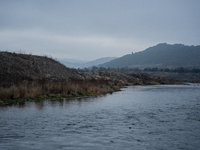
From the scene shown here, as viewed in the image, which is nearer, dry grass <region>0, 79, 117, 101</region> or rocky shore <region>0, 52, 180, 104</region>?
dry grass <region>0, 79, 117, 101</region>

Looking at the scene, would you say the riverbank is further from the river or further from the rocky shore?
the river

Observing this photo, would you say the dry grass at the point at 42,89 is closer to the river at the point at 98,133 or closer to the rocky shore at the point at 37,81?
the rocky shore at the point at 37,81

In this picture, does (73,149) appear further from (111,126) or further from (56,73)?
(56,73)

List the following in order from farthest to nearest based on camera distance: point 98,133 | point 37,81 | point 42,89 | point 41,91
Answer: point 37,81
point 42,89
point 41,91
point 98,133

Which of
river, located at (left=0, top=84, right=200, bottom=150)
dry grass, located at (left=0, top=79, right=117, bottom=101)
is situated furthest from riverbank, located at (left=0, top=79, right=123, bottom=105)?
river, located at (left=0, top=84, right=200, bottom=150)

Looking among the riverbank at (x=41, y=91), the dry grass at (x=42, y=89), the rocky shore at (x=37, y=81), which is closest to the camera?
the riverbank at (x=41, y=91)

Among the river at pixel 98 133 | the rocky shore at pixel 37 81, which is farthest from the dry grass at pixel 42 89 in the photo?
the river at pixel 98 133

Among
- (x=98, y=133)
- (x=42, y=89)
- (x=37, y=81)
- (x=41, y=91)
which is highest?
(x=37, y=81)

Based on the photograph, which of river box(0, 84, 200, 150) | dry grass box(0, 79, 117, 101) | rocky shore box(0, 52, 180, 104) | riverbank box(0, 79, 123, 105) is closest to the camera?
river box(0, 84, 200, 150)

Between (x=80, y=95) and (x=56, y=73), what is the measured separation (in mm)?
15015

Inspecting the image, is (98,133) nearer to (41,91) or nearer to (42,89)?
(41,91)

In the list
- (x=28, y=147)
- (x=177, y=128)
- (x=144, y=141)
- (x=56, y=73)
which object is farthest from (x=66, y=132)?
(x=56, y=73)

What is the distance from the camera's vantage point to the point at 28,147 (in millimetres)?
6727

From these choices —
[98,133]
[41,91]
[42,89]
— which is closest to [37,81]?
[42,89]
